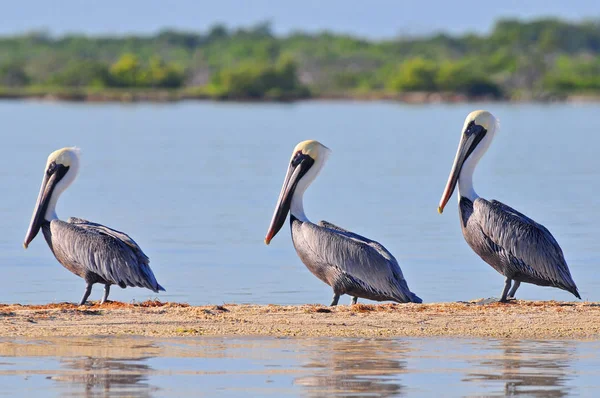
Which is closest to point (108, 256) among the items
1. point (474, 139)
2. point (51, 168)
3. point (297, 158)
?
point (51, 168)

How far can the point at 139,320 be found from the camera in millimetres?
8859

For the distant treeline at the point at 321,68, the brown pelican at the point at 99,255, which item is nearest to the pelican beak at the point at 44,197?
the brown pelican at the point at 99,255

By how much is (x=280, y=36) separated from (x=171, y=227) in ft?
488

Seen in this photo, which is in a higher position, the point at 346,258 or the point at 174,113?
the point at 174,113

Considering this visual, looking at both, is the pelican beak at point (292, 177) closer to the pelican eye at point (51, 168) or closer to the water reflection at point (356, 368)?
the pelican eye at point (51, 168)

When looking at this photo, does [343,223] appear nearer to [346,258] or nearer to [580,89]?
[346,258]

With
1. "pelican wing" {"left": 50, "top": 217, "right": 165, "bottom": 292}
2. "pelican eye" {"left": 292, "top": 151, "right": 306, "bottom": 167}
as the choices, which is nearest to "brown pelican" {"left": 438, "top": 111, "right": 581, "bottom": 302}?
"pelican eye" {"left": 292, "top": 151, "right": 306, "bottom": 167}

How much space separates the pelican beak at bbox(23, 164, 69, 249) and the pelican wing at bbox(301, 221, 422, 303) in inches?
87.5

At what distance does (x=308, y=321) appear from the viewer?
350 inches

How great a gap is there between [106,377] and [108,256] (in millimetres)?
2668

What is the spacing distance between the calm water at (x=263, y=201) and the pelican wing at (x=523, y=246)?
1892mm

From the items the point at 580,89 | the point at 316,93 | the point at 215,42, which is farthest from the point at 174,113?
the point at 215,42

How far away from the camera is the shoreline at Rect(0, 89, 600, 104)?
84.6 meters

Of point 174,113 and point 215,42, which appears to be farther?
point 215,42
